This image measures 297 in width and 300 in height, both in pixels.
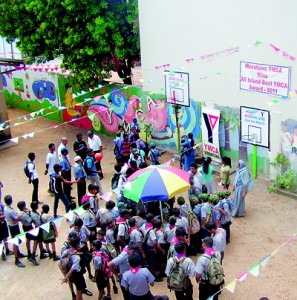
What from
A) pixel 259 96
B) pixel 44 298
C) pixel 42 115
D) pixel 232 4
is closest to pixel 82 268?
pixel 44 298

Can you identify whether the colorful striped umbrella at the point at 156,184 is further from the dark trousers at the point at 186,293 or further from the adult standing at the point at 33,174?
the adult standing at the point at 33,174

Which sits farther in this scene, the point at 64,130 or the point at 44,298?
the point at 64,130

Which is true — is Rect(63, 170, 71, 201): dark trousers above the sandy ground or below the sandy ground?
above

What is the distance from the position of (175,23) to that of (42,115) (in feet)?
27.6

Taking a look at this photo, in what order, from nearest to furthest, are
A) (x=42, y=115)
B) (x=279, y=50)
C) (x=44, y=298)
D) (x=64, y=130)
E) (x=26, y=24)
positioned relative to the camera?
(x=44, y=298)
(x=279, y=50)
(x=26, y=24)
(x=64, y=130)
(x=42, y=115)

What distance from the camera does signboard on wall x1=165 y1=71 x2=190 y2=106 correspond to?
15750 millimetres

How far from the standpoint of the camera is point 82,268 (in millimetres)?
9180

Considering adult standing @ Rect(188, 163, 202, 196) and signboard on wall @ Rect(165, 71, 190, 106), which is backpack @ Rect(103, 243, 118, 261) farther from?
signboard on wall @ Rect(165, 71, 190, 106)

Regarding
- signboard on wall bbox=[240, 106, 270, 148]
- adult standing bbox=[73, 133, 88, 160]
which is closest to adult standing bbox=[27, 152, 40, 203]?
adult standing bbox=[73, 133, 88, 160]

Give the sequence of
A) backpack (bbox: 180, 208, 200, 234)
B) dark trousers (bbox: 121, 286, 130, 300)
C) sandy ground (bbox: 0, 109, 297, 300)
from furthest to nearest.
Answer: backpack (bbox: 180, 208, 200, 234) → sandy ground (bbox: 0, 109, 297, 300) → dark trousers (bbox: 121, 286, 130, 300)

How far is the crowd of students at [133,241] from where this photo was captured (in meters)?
8.46

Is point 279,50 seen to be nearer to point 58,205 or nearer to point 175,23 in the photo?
point 175,23

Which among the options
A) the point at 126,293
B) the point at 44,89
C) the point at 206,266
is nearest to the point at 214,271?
the point at 206,266

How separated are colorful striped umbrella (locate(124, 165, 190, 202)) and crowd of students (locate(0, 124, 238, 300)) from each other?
26 centimetres
